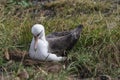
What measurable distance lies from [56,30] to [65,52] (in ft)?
2.35

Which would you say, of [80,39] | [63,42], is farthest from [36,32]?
[80,39]

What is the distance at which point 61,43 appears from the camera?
21.9 feet

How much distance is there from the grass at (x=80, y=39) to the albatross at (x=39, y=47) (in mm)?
162

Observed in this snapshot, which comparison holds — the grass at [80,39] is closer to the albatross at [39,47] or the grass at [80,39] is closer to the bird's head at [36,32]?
the albatross at [39,47]

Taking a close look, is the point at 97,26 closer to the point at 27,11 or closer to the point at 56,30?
the point at 56,30

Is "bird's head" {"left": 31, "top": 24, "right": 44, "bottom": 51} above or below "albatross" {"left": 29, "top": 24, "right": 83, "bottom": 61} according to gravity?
above

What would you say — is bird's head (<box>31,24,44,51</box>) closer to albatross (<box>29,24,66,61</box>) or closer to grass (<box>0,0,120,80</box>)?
albatross (<box>29,24,66,61</box>)

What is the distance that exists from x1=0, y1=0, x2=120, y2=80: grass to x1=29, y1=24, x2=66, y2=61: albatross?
0.16 meters

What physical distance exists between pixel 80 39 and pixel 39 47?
0.71 metres

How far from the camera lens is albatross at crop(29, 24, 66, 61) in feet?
21.2

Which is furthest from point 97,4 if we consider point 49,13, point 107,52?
point 107,52

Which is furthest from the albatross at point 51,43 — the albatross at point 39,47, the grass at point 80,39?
the grass at point 80,39

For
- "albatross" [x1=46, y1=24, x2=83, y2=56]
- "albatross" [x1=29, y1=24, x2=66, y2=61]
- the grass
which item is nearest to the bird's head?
"albatross" [x1=29, y1=24, x2=66, y2=61]

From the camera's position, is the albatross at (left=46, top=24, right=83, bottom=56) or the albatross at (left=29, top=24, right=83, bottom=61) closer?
the albatross at (left=29, top=24, right=83, bottom=61)
